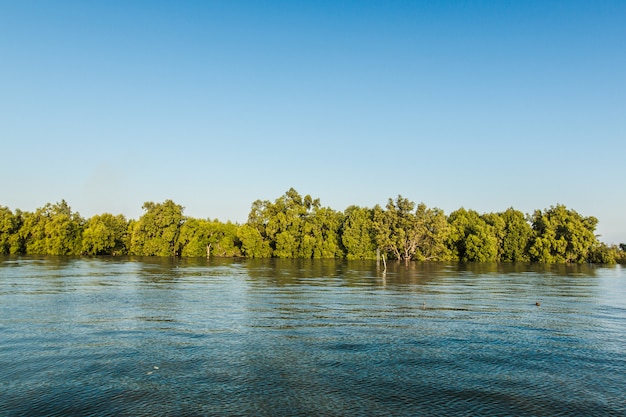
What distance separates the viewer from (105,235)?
142 metres

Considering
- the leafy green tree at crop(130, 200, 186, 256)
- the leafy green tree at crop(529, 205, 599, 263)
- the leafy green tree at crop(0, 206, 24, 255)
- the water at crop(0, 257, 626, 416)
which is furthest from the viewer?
the leafy green tree at crop(130, 200, 186, 256)

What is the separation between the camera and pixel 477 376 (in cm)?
1586

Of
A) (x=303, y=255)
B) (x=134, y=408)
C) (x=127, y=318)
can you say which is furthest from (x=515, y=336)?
(x=303, y=255)

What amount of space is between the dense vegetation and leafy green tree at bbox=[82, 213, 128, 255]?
0.32 m

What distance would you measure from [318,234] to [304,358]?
13097cm

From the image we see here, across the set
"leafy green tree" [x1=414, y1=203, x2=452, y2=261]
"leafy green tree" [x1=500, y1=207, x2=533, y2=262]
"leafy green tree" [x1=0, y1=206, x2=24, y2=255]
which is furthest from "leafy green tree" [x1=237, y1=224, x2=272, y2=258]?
"leafy green tree" [x1=500, y1=207, x2=533, y2=262]

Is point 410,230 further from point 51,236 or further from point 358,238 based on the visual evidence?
point 51,236

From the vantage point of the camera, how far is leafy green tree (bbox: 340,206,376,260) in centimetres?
14775

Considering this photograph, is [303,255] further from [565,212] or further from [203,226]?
[565,212]

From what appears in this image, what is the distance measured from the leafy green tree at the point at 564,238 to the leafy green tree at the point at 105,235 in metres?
139

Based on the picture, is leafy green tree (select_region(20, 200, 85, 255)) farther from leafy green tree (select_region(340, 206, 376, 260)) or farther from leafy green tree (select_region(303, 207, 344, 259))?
leafy green tree (select_region(340, 206, 376, 260))

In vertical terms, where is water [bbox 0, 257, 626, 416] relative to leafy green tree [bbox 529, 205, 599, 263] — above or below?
below

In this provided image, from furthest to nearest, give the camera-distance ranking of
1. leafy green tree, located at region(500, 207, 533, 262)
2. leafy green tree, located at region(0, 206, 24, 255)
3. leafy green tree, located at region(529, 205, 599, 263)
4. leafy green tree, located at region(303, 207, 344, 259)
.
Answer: leafy green tree, located at region(303, 207, 344, 259), leafy green tree, located at region(500, 207, 533, 262), leafy green tree, located at region(0, 206, 24, 255), leafy green tree, located at region(529, 205, 599, 263)

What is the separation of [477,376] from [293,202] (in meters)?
136
